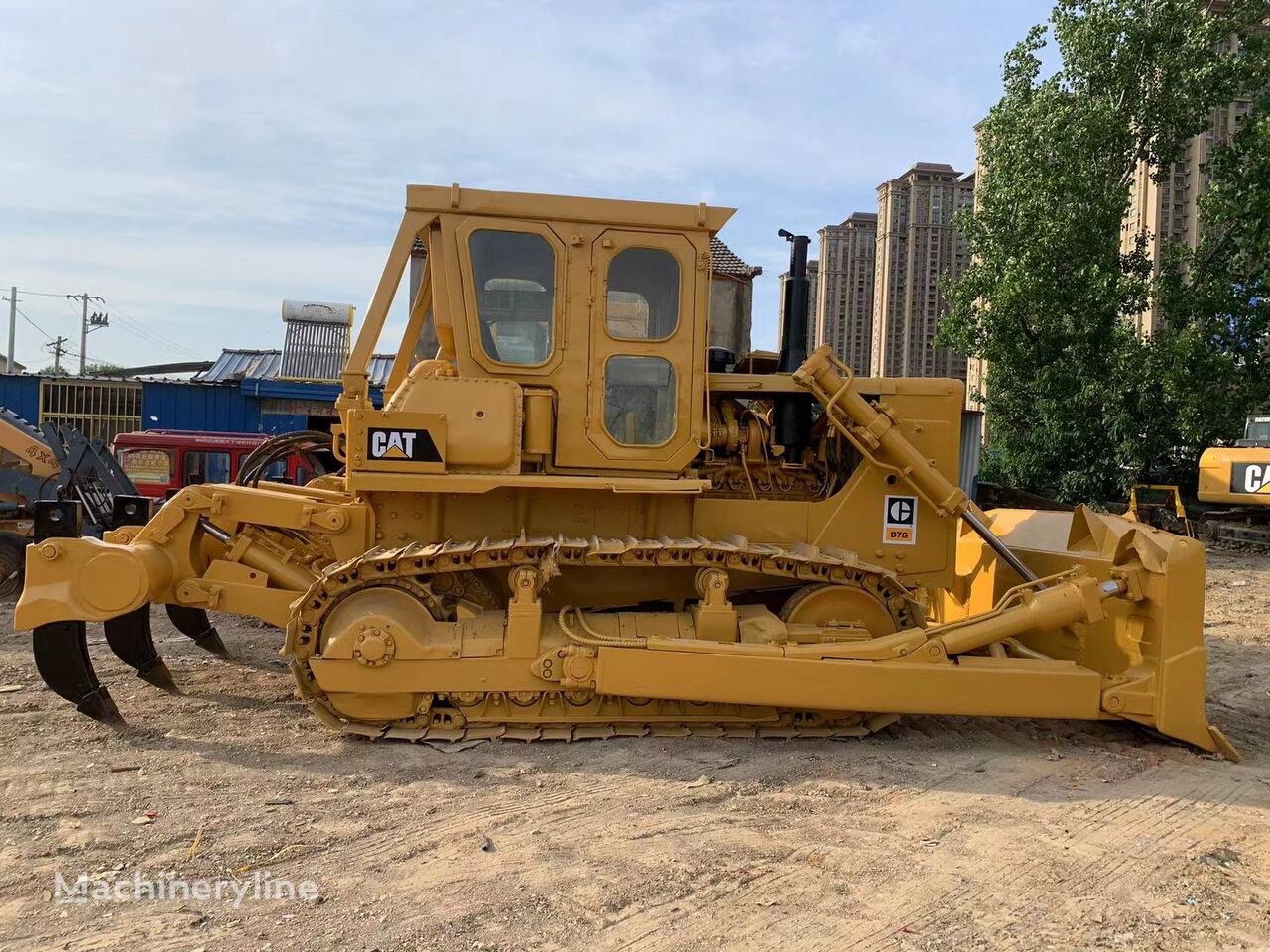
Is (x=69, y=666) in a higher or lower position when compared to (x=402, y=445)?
lower

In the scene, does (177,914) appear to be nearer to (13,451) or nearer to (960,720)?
(960,720)

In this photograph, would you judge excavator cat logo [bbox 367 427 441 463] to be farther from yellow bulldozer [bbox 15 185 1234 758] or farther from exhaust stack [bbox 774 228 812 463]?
exhaust stack [bbox 774 228 812 463]

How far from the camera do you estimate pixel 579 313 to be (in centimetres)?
532

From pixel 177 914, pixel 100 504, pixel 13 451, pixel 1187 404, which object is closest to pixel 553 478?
pixel 177 914

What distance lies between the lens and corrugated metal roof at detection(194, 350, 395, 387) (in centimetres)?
2221

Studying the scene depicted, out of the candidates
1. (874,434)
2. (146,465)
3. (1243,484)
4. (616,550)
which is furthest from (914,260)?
(616,550)

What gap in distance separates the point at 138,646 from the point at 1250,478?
61.3 ft

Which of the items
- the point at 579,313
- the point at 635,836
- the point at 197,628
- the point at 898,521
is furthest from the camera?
the point at 197,628

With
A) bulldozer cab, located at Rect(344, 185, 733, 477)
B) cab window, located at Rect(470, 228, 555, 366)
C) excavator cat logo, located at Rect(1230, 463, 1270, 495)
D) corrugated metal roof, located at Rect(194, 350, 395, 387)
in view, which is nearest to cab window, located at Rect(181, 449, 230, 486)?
corrugated metal roof, located at Rect(194, 350, 395, 387)

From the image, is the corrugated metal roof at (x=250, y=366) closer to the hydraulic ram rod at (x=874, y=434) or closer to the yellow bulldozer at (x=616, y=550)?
the yellow bulldozer at (x=616, y=550)

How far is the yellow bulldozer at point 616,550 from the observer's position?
494 cm

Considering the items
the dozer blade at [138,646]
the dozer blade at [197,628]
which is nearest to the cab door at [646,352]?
the dozer blade at [138,646]

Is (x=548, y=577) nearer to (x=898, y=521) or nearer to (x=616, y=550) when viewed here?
(x=616, y=550)

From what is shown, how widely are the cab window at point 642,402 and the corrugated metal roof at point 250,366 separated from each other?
1690 cm
